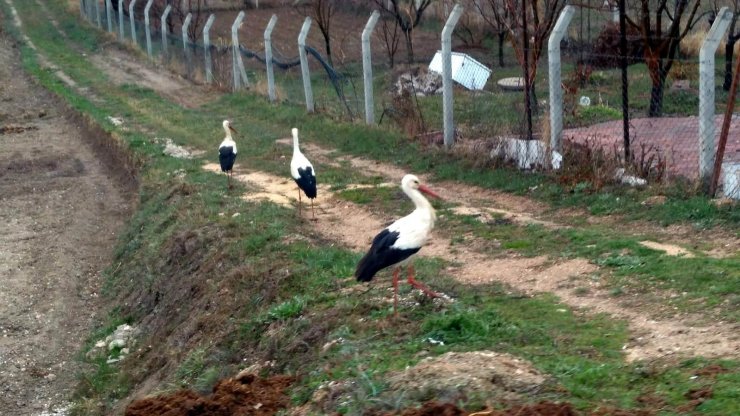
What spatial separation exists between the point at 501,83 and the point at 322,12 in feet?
33.4

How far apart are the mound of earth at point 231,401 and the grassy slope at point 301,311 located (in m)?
0.19

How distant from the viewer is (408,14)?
32.4 m

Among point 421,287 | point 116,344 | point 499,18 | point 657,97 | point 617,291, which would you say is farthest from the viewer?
point 499,18

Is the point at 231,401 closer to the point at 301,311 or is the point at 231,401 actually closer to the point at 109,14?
the point at 301,311

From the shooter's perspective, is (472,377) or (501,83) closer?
(472,377)

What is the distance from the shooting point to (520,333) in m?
7.07

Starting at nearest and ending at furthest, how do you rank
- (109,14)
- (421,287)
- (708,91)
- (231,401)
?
(231,401) → (421,287) → (708,91) → (109,14)

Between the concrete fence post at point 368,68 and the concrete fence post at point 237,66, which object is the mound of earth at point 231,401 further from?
the concrete fence post at point 237,66

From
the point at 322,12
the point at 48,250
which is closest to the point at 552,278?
the point at 48,250

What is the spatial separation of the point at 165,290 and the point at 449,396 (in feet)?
23.2

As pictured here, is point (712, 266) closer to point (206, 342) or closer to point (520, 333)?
point (520, 333)

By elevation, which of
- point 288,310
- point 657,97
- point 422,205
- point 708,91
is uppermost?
point 708,91

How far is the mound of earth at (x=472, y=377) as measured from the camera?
227 inches

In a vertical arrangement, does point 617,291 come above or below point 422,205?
below
